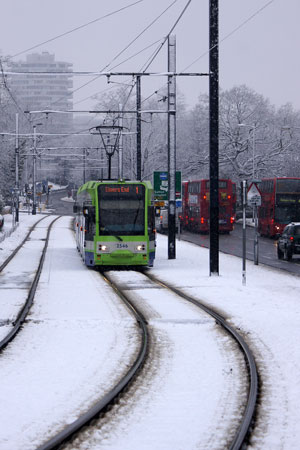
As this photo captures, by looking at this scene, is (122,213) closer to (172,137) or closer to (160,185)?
(172,137)

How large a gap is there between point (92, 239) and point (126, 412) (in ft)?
60.0

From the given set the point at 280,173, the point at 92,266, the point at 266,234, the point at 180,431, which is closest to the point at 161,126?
the point at 280,173

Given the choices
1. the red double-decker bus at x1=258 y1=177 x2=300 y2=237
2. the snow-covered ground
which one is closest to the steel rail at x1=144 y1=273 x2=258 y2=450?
the snow-covered ground

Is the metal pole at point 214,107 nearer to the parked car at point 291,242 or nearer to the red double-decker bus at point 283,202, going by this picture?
the parked car at point 291,242

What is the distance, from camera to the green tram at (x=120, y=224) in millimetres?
26188

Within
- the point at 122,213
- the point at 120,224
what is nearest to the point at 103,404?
the point at 120,224

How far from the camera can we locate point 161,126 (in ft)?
317

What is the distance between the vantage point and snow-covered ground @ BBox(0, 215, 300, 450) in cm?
741

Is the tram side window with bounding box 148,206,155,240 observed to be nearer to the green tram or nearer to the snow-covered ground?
the green tram

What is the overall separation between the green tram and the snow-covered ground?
5.03 m

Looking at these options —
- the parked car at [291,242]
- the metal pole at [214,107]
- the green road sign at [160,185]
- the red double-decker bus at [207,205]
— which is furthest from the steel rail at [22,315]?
the red double-decker bus at [207,205]

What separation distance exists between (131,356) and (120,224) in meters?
15.3

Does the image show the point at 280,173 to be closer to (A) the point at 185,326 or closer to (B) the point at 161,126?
(B) the point at 161,126

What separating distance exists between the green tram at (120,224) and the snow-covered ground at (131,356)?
5.03 m
